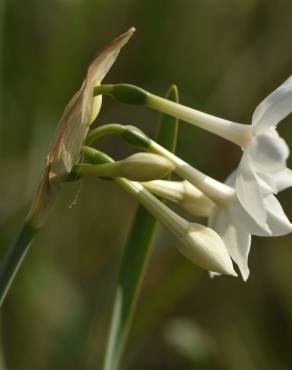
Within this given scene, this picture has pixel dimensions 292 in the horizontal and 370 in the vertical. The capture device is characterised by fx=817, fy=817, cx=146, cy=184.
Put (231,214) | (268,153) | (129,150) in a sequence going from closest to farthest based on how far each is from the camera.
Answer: (268,153) < (231,214) < (129,150)

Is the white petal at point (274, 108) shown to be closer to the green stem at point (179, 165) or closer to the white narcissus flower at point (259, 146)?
the white narcissus flower at point (259, 146)

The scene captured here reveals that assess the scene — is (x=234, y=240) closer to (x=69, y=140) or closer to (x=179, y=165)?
(x=179, y=165)

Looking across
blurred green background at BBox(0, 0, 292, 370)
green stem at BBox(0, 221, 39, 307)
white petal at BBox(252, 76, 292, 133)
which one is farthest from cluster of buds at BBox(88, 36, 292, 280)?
blurred green background at BBox(0, 0, 292, 370)

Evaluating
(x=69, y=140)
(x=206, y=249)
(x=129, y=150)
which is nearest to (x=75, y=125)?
(x=69, y=140)

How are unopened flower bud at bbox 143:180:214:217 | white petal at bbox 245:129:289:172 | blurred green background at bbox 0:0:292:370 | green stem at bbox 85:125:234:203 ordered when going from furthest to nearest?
1. blurred green background at bbox 0:0:292:370
2. unopened flower bud at bbox 143:180:214:217
3. green stem at bbox 85:125:234:203
4. white petal at bbox 245:129:289:172

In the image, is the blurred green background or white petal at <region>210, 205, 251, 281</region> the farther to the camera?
the blurred green background

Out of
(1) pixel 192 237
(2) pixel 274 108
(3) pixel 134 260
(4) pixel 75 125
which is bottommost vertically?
(3) pixel 134 260

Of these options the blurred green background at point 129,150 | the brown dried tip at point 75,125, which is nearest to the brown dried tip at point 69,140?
the brown dried tip at point 75,125

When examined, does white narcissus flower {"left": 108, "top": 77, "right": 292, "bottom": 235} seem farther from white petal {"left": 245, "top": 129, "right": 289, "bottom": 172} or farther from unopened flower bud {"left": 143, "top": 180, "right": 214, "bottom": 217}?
unopened flower bud {"left": 143, "top": 180, "right": 214, "bottom": 217}
